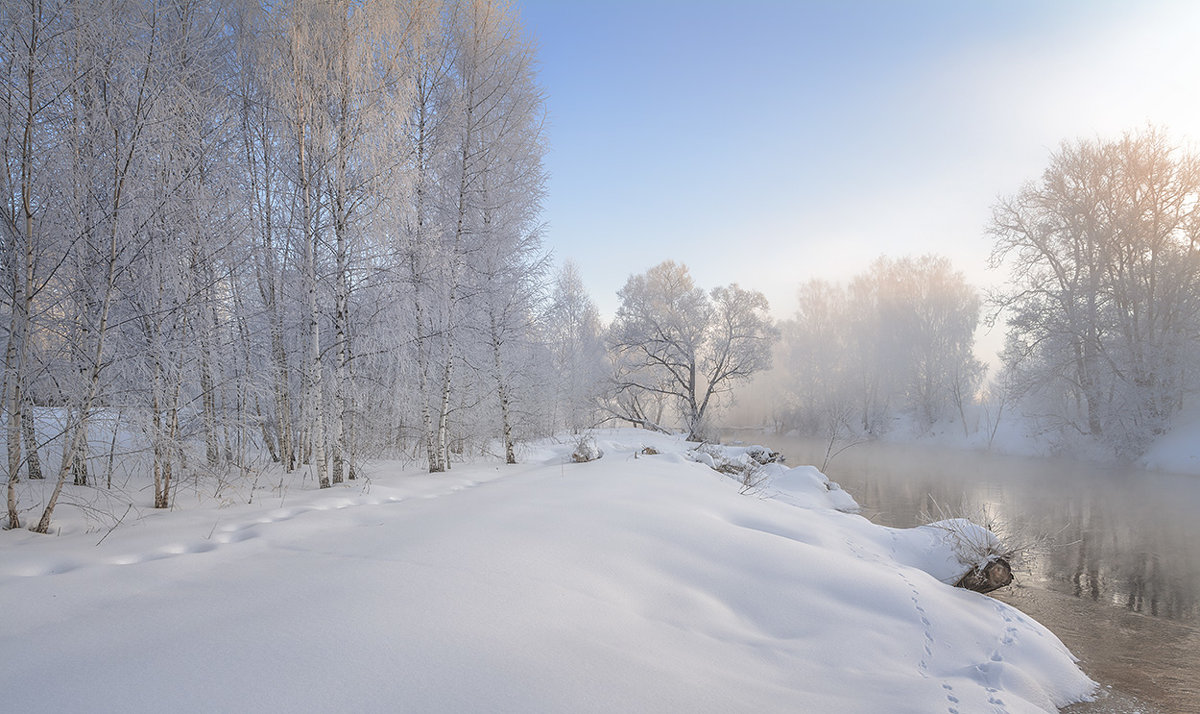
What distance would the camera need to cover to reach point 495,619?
273 centimetres

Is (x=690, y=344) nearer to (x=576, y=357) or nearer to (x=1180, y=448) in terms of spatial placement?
(x=576, y=357)

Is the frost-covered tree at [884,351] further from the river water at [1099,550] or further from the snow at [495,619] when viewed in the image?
the snow at [495,619]

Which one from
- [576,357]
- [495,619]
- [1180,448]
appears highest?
[576,357]

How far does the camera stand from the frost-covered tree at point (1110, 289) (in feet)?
53.2

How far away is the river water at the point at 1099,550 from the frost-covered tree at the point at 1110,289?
2497 mm

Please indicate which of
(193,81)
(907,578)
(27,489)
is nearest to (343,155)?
(193,81)

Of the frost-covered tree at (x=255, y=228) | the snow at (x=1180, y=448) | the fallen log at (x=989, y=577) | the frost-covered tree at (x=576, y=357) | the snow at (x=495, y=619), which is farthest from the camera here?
the frost-covered tree at (x=576, y=357)

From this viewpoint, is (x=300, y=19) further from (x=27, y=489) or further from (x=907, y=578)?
(x=907, y=578)

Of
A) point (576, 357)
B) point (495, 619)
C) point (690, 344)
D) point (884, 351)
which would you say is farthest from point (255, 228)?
point (884, 351)

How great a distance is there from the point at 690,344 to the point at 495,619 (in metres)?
19.8

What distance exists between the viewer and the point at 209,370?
19.0ft

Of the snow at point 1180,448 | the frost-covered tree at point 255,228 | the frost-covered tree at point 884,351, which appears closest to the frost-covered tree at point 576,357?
the frost-covered tree at point 255,228

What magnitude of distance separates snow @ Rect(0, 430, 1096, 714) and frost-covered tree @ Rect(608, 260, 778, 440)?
16460 millimetres

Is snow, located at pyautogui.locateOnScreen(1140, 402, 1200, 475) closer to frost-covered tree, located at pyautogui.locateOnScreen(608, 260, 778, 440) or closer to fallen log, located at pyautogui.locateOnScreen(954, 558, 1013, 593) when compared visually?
frost-covered tree, located at pyautogui.locateOnScreen(608, 260, 778, 440)
